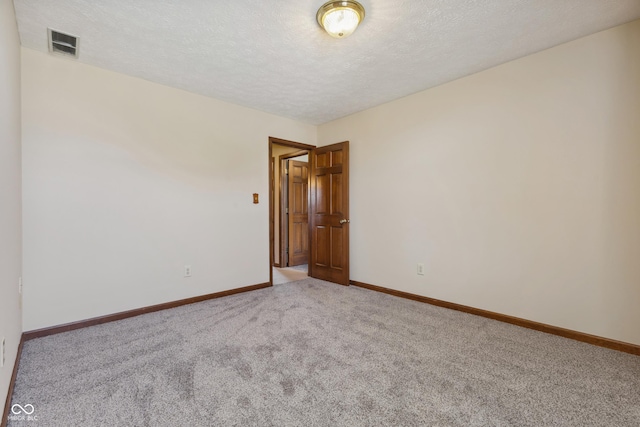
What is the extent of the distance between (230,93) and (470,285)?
334 cm

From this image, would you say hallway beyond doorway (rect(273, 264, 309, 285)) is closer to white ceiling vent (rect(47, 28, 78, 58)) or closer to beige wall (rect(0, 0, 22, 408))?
beige wall (rect(0, 0, 22, 408))

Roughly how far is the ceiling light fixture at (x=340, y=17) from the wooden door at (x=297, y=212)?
3325 millimetres

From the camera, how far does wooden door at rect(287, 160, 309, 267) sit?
5285mm

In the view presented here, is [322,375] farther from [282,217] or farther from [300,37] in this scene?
[282,217]

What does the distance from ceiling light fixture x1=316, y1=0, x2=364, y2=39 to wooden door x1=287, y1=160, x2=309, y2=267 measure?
332 cm

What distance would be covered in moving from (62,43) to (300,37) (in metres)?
1.90

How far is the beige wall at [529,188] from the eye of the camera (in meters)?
2.08

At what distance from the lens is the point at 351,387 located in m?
1.63

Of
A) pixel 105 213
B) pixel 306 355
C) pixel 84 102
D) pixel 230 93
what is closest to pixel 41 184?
pixel 105 213

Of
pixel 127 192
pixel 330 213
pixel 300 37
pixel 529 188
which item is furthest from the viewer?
pixel 330 213

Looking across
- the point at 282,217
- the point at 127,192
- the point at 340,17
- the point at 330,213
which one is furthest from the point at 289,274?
the point at 340,17

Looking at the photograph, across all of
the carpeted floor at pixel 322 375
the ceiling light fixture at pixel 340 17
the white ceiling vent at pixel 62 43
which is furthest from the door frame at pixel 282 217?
the ceiling light fixture at pixel 340 17

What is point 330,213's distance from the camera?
408 cm

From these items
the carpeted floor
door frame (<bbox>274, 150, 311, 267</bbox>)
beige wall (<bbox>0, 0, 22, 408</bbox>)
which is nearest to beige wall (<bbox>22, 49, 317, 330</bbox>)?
the carpeted floor
